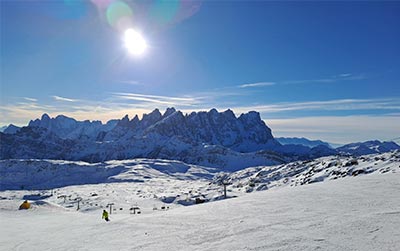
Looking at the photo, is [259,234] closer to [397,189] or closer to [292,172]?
[397,189]

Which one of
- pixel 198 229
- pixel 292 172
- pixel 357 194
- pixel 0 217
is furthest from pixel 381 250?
pixel 292 172

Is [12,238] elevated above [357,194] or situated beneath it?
situated beneath

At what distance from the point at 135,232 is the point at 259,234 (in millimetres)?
5853

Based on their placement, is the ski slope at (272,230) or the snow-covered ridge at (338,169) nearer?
the ski slope at (272,230)

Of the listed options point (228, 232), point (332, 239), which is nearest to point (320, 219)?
point (332, 239)

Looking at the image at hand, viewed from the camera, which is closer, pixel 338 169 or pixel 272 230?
pixel 272 230

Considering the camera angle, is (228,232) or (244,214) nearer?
(228,232)

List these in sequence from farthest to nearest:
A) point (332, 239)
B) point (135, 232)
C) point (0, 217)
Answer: point (0, 217) < point (135, 232) < point (332, 239)

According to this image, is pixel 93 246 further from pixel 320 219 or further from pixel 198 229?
pixel 320 219

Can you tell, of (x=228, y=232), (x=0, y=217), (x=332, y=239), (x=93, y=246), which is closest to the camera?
(x=332, y=239)

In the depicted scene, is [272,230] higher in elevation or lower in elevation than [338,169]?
lower

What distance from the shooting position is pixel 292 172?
117 meters

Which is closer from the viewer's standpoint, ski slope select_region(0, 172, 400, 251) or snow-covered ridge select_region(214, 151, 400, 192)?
ski slope select_region(0, 172, 400, 251)

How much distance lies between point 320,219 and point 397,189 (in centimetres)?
730
